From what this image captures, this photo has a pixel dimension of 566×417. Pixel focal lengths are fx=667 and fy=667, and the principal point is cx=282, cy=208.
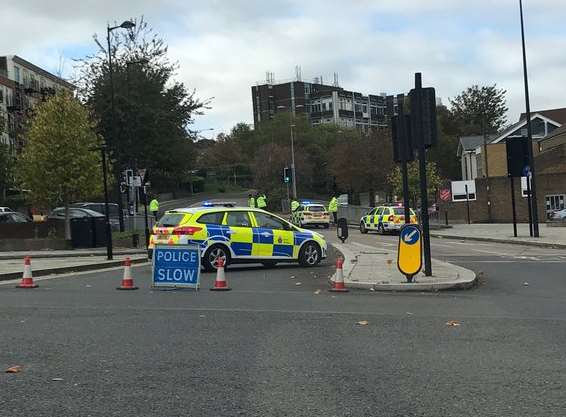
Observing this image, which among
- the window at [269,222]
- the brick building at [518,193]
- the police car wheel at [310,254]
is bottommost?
the police car wheel at [310,254]

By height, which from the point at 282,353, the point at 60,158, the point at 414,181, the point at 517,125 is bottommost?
the point at 282,353

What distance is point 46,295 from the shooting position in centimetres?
1120

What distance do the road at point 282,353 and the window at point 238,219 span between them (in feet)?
13.0

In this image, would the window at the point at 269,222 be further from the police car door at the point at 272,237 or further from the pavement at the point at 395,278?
the pavement at the point at 395,278

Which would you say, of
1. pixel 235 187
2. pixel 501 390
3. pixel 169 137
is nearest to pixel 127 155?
pixel 169 137

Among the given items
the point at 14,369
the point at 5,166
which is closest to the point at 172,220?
the point at 14,369

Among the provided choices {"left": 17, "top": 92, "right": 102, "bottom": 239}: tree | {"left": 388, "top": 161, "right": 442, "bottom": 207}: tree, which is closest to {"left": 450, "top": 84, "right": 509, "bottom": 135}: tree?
{"left": 388, "top": 161, "right": 442, "bottom": 207}: tree

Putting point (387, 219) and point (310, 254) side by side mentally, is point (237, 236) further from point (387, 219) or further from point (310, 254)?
point (387, 219)

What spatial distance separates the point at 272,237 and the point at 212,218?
156 centimetres

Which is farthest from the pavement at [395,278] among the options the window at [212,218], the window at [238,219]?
the window at [212,218]

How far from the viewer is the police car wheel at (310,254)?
53.8ft

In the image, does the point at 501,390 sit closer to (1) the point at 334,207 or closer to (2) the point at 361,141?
(1) the point at 334,207

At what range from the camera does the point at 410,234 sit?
1195cm

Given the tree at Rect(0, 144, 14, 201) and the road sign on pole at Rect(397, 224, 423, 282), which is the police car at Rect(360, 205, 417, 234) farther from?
the tree at Rect(0, 144, 14, 201)
